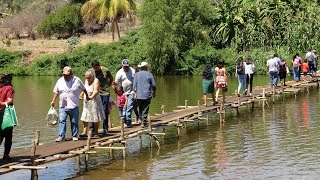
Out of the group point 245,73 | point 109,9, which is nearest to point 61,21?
point 109,9

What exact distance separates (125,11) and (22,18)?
596 inches

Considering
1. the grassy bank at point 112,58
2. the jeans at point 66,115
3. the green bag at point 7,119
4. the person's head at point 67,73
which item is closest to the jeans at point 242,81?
the jeans at point 66,115

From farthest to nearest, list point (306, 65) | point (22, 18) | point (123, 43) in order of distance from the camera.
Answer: point (22, 18) < point (123, 43) < point (306, 65)

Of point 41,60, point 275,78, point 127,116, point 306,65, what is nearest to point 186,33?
point 41,60

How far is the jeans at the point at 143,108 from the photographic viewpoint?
15.5m

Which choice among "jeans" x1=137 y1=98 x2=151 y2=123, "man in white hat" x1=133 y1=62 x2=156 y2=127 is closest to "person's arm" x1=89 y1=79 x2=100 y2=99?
"man in white hat" x1=133 y1=62 x2=156 y2=127

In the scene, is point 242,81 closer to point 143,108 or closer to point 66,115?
point 143,108

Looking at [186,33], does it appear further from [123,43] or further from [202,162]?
[202,162]

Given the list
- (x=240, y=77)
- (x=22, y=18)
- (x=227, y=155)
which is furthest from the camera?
(x=22, y=18)

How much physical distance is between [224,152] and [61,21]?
166 feet

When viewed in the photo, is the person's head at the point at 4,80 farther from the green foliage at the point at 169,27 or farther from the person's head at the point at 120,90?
the green foliage at the point at 169,27

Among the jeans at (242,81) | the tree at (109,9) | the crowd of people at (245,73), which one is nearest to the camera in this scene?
the crowd of people at (245,73)

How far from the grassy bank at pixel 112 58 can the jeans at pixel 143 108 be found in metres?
31.6

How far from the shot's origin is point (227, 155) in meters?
14.4
